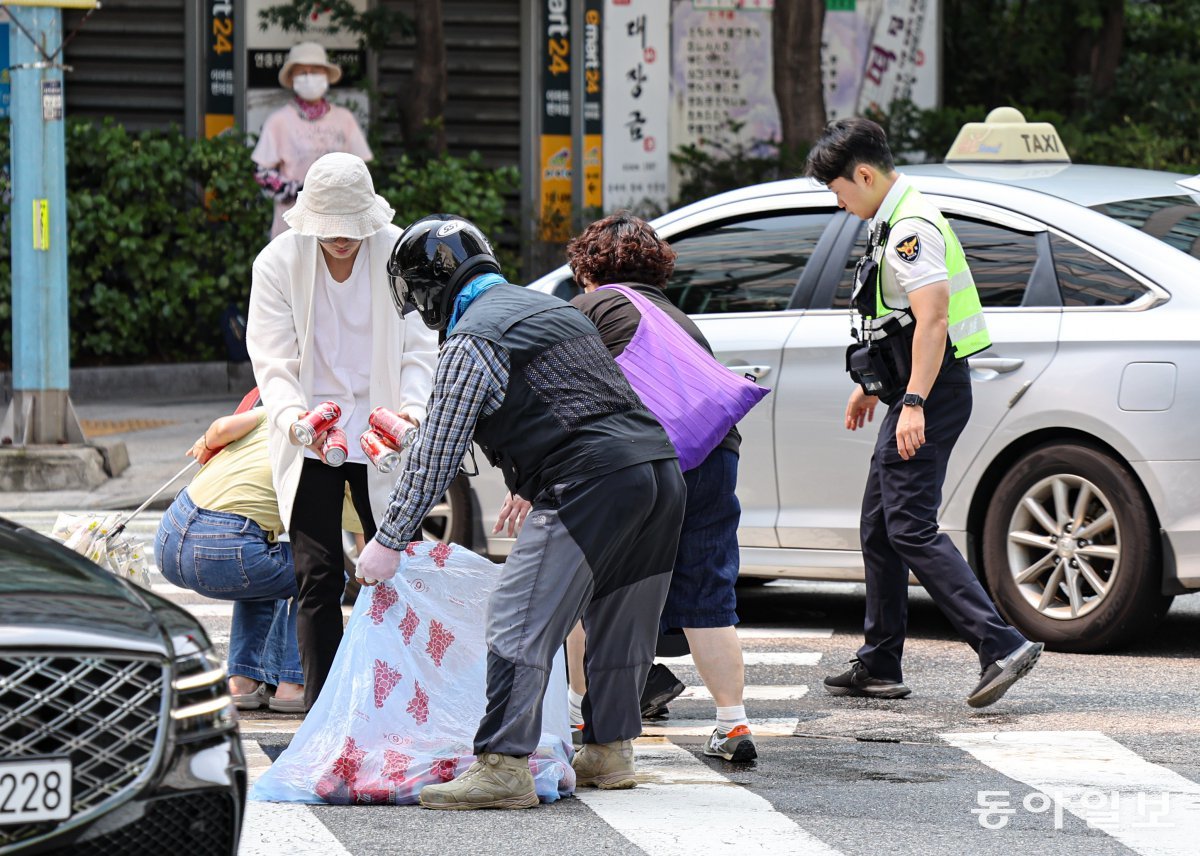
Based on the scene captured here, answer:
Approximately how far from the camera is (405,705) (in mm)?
5414

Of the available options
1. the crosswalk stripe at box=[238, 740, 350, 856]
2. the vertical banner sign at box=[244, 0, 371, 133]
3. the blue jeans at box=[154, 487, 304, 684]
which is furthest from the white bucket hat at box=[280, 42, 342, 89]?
the crosswalk stripe at box=[238, 740, 350, 856]

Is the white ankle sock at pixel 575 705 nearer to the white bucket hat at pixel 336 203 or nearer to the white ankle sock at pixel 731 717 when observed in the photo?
the white ankle sock at pixel 731 717

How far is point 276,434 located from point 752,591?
12.2ft

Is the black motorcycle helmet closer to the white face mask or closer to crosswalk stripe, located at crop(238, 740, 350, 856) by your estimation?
crosswalk stripe, located at crop(238, 740, 350, 856)

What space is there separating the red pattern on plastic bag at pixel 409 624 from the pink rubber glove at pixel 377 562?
22 cm

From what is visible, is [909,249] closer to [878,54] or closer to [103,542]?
[103,542]

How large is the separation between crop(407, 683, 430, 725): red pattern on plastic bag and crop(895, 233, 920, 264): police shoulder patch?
2.18m

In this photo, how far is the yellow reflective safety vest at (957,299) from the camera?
261 inches

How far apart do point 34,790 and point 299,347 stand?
2.45 metres

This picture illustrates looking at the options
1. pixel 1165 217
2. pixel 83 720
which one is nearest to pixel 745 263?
pixel 1165 217

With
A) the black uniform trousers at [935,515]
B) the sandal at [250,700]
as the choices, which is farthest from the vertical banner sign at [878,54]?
the sandal at [250,700]

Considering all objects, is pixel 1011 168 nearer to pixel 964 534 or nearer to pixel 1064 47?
pixel 964 534

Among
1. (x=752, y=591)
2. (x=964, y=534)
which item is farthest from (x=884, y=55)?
(x=964, y=534)

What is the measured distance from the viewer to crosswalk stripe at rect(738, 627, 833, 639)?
8.09 meters
